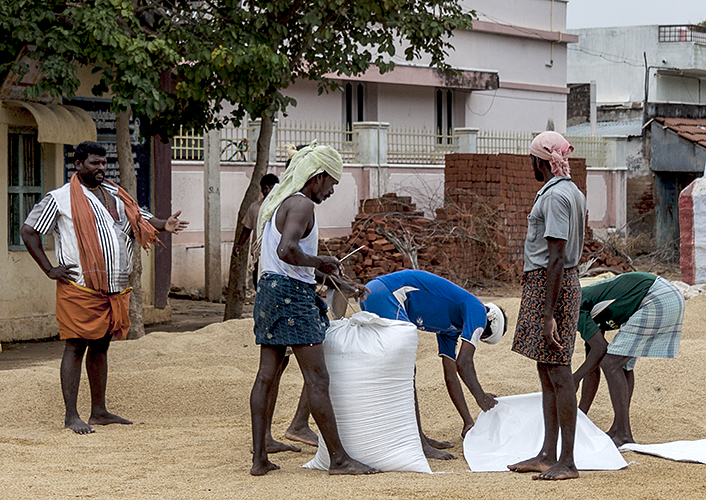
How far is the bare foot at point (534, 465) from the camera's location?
460 cm

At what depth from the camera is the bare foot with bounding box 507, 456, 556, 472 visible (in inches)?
181

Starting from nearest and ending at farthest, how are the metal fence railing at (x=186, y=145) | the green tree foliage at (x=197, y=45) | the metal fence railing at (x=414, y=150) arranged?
the green tree foliage at (x=197, y=45) < the metal fence railing at (x=186, y=145) < the metal fence railing at (x=414, y=150)

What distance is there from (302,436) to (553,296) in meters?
1.84

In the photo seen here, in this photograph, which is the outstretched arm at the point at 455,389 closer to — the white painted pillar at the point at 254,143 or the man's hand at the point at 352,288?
the man's hand at the point at 352,288

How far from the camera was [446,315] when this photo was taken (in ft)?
17.5

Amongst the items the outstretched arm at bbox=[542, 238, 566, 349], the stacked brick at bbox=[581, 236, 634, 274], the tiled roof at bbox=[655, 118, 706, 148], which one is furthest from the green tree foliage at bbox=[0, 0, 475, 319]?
the tiled roof at bbox=[655, 118, 706, 148]

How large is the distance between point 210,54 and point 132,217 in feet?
10.0

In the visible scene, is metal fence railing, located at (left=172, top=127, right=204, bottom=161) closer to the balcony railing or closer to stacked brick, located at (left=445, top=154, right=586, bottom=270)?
the balcony railing

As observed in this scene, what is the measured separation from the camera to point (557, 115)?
2495 cm

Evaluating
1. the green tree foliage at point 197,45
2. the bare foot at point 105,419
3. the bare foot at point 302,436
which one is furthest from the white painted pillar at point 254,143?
the bare foot at point 302,436

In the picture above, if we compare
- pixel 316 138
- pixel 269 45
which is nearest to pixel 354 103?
pixel 316 138

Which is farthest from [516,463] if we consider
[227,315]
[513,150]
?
[513,150]

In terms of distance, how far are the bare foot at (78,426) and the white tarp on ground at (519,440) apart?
7.64ft

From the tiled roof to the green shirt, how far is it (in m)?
17.0
